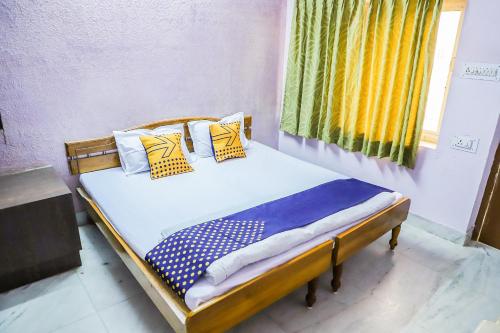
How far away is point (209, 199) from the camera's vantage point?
2.37 meters

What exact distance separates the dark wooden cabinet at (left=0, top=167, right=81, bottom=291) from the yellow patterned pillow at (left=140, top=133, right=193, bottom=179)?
2.19 feet

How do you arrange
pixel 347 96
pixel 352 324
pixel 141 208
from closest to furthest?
pixel 352 324 < pixel 141 208 < pixel 347 96

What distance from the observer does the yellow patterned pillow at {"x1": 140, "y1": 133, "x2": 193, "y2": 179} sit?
2711mm

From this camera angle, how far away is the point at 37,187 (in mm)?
2246

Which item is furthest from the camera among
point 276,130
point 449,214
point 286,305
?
point 276,130

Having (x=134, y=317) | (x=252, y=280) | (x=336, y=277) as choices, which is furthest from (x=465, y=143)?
(x=134, y=317)

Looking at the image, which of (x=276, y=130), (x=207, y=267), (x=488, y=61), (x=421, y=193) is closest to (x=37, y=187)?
(x=207, y=267)

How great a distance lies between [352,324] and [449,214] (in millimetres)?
1385

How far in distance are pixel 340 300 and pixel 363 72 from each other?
1.91 m

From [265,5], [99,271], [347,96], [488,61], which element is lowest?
[99,271]

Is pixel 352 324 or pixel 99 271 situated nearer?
pixel 352 324

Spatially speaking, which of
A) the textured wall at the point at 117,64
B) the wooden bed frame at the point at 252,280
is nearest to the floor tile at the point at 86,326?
the wooden bed frame at the point at 252,280

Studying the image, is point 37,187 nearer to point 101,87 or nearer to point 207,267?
point 101,87

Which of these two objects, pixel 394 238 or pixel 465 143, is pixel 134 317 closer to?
pixel 394 238
